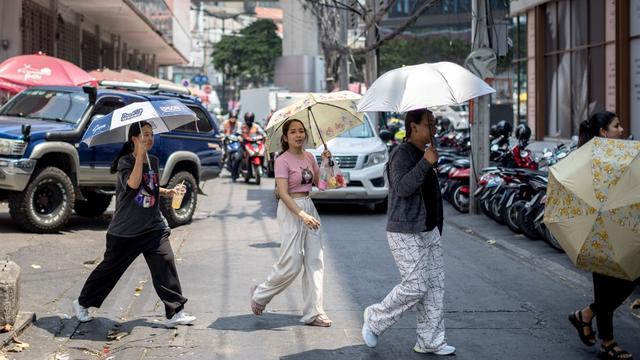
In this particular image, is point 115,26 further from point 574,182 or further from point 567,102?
point 574,182

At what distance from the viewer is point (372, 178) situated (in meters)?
Result: 15.5

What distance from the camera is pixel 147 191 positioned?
7.11 metres

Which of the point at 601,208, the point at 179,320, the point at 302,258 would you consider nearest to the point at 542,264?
the point at 302,258

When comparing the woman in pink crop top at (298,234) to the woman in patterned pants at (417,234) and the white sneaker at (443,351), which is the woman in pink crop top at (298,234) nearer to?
the woman in patterned pants at (417,234)

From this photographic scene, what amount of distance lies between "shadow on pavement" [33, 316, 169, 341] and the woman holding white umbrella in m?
0.16

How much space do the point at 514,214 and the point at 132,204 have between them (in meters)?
6.92

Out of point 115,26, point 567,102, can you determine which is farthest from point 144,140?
point 115,26

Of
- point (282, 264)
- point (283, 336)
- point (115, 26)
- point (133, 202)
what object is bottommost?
point (283, 336)

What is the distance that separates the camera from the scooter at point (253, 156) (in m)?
22.3

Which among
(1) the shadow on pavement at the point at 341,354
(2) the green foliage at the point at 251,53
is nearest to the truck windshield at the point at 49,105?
(1) the shadow on pavement at the point at 341,354

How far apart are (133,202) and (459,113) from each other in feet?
127

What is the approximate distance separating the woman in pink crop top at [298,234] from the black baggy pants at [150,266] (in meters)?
0.79

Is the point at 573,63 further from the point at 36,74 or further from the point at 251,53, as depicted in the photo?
the point at 251,53

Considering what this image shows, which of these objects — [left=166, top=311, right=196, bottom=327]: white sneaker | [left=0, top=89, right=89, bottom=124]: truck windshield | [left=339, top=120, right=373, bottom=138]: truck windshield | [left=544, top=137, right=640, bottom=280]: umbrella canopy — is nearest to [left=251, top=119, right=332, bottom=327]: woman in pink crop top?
[left=166, top=311, right=196, bottom=327]: white sneaker
